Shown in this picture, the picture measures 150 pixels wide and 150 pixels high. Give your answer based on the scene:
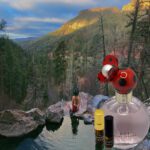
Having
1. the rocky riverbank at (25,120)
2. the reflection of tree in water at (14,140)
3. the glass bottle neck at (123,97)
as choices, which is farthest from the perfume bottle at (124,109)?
the rocky riverbank at (25,120)

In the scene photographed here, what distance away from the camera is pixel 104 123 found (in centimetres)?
245

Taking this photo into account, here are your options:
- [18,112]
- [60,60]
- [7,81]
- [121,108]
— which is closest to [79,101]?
[18,112]

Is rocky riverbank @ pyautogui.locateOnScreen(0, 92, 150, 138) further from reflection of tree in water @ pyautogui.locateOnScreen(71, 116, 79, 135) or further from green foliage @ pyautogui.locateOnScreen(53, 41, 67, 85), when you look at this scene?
green foliage @ pyautogui.locateOnScreen(53, 41, 67, 85)

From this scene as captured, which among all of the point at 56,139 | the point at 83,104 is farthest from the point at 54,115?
the point at 56,139

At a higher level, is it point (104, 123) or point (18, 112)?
point (104, 123)

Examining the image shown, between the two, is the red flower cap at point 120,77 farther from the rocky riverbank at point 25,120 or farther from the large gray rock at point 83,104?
the large gray rock at point 83,104

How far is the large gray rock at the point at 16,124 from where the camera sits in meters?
10.0

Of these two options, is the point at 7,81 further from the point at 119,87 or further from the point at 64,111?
the point at 119,87

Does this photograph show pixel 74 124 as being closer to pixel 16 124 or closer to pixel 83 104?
pixel 16 124

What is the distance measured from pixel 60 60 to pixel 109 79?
41677mm

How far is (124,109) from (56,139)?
6.23 meters

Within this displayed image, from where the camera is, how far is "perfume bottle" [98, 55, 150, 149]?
2.42 meters

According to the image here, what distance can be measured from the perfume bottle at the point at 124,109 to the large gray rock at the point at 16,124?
759 centimetres

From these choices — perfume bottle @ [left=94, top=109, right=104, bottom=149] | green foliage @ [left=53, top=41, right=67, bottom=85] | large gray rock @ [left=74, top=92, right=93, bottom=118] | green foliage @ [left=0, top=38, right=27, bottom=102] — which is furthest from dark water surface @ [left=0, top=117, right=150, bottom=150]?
green foliage @ [left=53, top=41, right=67, bottom=85]
